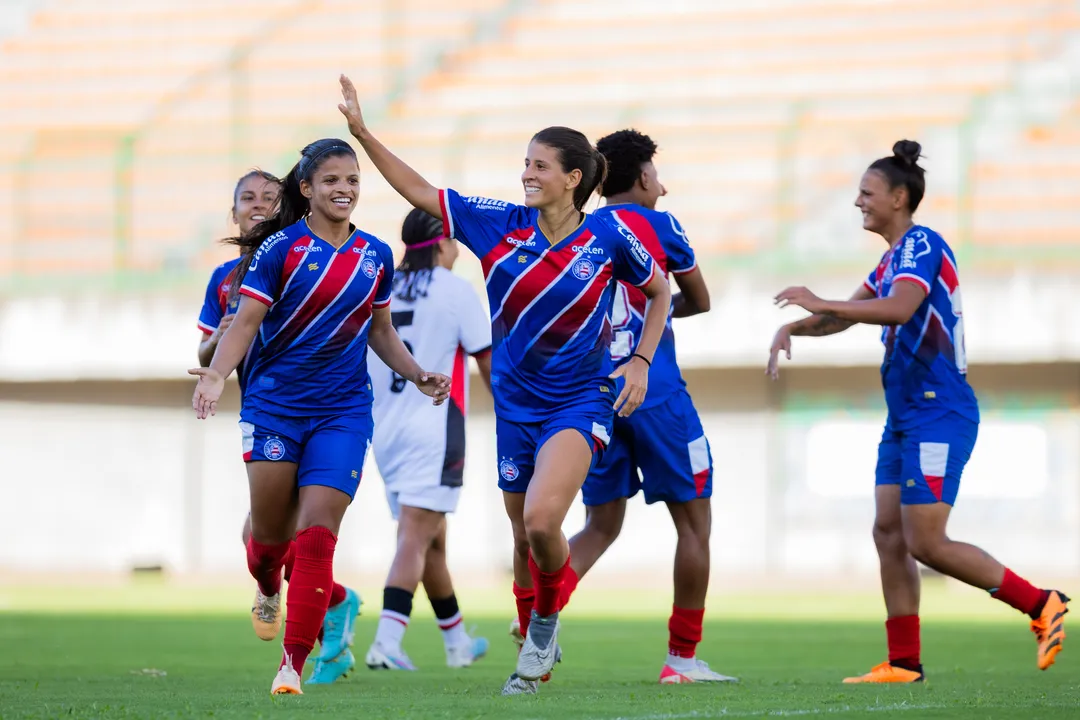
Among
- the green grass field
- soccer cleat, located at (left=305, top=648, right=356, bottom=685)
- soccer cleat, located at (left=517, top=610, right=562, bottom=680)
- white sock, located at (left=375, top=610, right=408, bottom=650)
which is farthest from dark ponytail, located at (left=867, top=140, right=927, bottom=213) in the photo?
soccer cleat, located at (left=305, top=648, right=356, bottom=685)

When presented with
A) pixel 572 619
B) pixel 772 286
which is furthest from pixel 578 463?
pixel 772 286

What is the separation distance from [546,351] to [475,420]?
459 inches

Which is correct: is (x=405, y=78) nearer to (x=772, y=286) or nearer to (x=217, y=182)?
(x=217, y=182)

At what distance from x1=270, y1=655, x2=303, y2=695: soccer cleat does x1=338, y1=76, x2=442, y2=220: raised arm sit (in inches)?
63.0

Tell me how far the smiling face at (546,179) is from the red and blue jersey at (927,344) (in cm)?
156

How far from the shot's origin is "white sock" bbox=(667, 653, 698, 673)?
20.4 feet

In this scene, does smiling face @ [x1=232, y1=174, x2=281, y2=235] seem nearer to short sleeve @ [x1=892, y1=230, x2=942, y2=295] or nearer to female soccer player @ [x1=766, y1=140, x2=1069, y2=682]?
female soccer player @ [x1=766, y1=140, x2=1069, y2=682]

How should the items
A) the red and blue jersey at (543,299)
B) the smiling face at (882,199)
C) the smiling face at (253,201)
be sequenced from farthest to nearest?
1. the smiling face at (253,201)
2. the smiling face at (882,199)
3. the red and blue jersey at (543,299)

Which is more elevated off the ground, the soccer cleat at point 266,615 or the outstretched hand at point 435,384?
the outstretched hand at point 435,384

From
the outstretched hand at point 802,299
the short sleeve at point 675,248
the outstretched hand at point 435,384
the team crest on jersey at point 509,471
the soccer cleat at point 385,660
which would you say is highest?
the short sleeve at point 675,248

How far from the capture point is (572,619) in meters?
10.6

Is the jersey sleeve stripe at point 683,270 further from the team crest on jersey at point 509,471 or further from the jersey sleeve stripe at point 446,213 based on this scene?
the team crest on jersey at point 509,471

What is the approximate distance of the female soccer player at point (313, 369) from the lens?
17.9 feet

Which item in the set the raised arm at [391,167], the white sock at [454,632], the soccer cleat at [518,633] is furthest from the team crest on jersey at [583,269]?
the white sock at [454,632]
